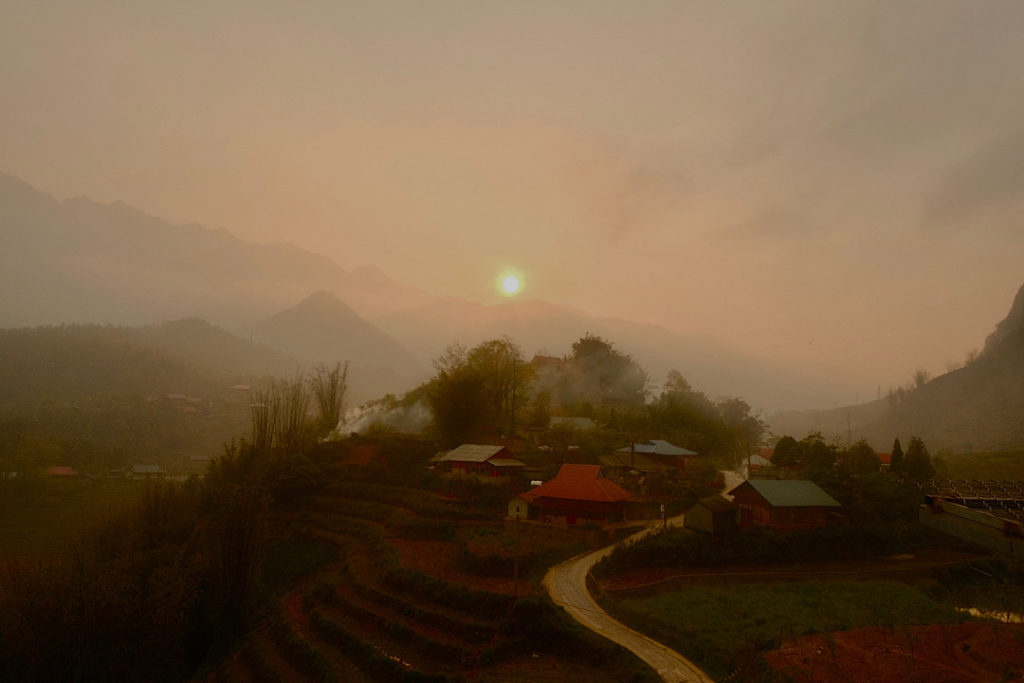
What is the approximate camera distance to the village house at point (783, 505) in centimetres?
4059

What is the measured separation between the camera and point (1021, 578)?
118 feet

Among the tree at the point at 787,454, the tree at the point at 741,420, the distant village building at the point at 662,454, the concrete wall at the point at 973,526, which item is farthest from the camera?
the tree at the point at 741,420

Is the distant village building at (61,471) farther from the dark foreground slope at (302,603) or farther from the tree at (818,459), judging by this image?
the tree at (818,459)

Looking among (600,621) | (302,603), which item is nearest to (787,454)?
A: (600,621)

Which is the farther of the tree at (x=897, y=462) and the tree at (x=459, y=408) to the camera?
the tree at (x=459, y=408)

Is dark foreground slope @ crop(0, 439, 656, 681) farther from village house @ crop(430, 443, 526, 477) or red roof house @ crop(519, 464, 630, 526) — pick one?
village house @ crop(430, 443, 526, 477)

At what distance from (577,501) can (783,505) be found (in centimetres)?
1516

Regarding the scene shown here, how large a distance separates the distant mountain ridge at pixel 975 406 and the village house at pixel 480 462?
9307 cm

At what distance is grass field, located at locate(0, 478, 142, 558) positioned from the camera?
46500 mm

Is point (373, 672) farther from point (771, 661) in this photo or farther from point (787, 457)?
point (787, 457)

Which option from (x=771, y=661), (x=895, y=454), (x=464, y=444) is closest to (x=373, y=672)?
(x=771, y=661)

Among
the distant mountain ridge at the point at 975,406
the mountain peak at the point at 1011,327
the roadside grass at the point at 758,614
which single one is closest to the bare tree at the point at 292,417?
the roadside grass at the point at 758,614

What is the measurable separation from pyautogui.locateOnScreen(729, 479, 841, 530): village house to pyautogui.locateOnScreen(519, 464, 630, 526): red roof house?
980cm

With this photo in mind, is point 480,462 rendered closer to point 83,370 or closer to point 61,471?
point 61,471
